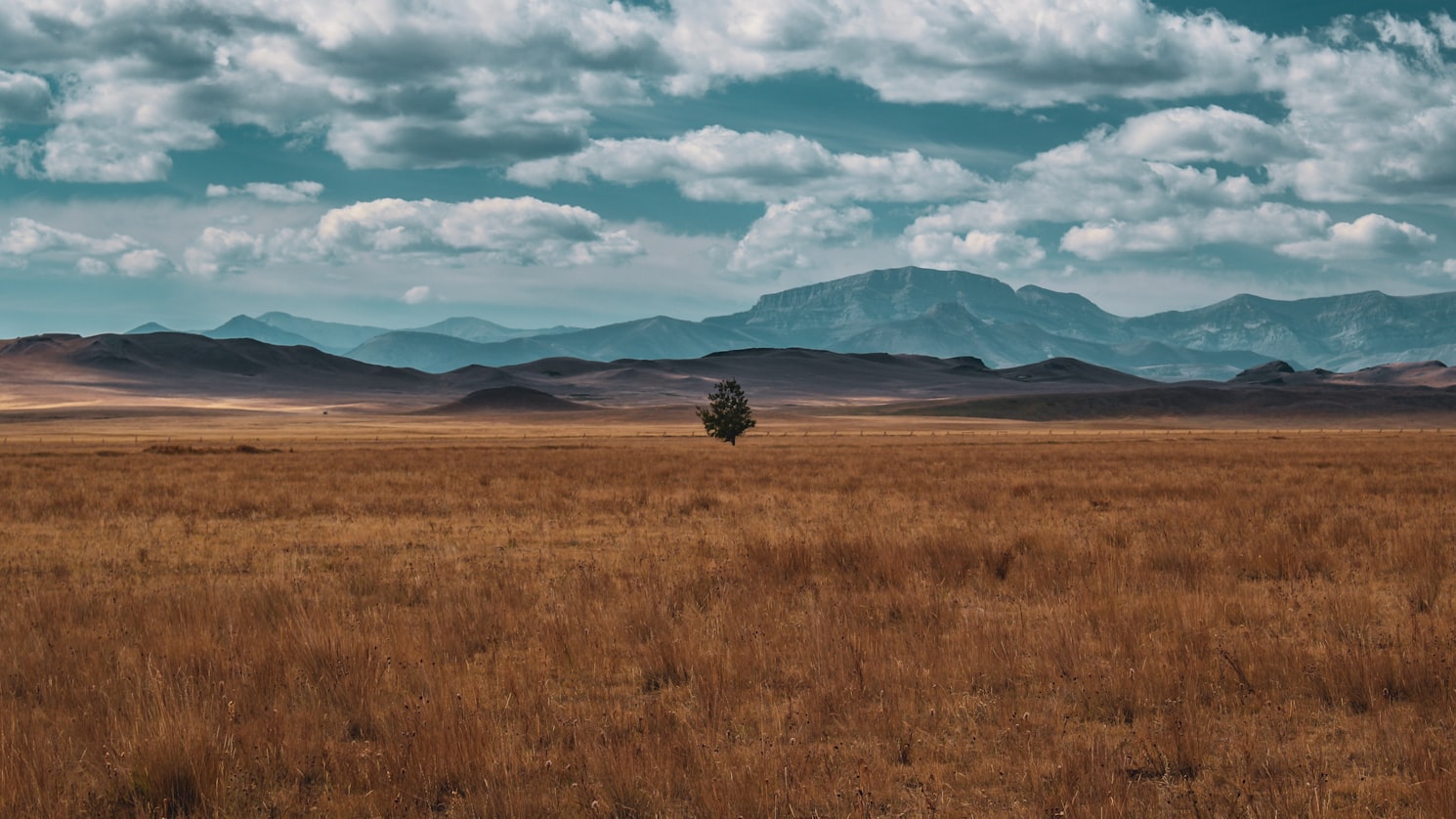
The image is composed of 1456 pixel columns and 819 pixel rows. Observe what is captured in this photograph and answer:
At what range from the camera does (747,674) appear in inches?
328

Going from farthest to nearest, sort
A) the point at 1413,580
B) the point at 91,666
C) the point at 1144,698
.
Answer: the point at 1413,580, the point at 91,666, the point at 1144,698

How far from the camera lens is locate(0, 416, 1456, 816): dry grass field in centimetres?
598

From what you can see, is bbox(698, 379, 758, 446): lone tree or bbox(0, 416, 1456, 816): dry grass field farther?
bbox(698, 379, 758, 446): lone tree

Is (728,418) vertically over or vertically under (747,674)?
over

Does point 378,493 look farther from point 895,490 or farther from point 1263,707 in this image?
point 1263,707

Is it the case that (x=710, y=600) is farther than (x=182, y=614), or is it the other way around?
(x=710, y=600)

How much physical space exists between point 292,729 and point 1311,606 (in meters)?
10.1

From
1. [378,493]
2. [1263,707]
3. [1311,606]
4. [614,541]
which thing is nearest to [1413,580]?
[1311,606]

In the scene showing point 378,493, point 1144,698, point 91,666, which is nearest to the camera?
point 1144,698

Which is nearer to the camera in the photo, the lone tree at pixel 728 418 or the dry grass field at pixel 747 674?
the dry grass field at pixel 747 674

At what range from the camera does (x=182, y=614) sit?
34.8ft

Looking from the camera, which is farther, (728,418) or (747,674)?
(728,418)

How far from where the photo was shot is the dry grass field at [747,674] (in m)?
5.98

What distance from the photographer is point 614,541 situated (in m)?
18.5
